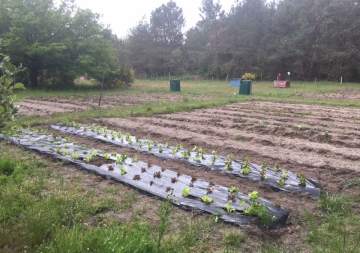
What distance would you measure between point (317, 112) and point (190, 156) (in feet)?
25.1

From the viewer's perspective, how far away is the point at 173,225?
10.6ft

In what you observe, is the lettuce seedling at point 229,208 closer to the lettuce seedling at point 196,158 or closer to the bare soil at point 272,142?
the bare soil at point 272,142

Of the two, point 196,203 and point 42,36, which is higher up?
point 42,36

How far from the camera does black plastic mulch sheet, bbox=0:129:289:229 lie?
3.46 meters

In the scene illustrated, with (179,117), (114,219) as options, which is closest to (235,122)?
(179,117)

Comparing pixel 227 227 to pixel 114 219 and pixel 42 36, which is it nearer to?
pixel 114 219

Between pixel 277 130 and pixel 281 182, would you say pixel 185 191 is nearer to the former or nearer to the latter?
pixel 281 182

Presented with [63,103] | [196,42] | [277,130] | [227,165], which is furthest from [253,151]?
[196,42]

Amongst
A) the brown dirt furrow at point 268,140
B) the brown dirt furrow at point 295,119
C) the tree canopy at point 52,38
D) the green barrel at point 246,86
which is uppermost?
the tree canopy at point 52,38

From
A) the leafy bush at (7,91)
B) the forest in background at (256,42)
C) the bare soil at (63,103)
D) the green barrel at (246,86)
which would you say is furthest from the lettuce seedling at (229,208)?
the forest in background at (256,42)

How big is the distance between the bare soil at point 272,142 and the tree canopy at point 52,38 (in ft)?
41.2

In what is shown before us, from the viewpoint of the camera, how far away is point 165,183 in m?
4.34

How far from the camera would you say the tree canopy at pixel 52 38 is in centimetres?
1886

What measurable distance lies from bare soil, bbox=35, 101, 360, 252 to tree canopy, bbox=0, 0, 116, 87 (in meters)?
12.6
